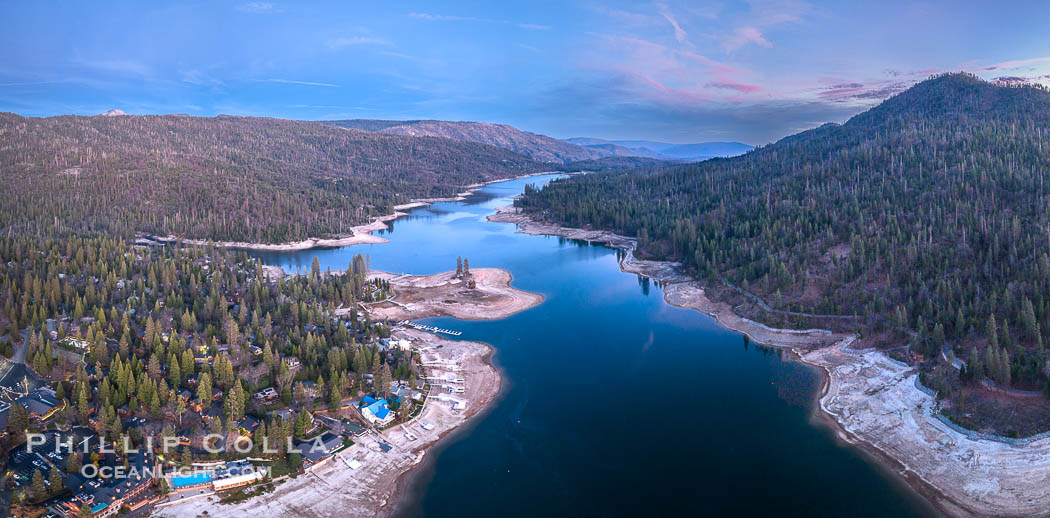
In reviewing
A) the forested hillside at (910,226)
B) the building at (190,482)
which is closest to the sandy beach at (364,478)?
the building at (190,482)

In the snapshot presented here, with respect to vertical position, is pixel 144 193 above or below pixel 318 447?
above

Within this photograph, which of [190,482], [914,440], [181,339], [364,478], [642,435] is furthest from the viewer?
[181,339]

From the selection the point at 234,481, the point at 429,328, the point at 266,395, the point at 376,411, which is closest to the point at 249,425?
the point at 266,395

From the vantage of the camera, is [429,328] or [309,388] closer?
[309,388]

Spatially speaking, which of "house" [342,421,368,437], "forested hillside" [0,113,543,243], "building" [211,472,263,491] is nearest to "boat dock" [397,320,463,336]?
"house" [342,421,368,437]

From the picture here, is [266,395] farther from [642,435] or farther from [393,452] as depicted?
[642,435]

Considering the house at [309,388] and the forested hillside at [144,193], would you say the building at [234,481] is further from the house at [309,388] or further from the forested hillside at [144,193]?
the forested hillside at [144,193]

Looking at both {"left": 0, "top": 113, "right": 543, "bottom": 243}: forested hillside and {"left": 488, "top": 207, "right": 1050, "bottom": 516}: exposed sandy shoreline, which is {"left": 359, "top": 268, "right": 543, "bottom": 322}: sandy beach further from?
{"left": 0, "top": 113, "right": 543, "bottom": 243}: forested hillside
